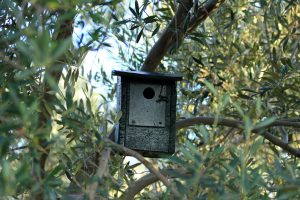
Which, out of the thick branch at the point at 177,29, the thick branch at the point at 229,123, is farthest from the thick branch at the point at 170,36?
the thick branch at the point at 229,123

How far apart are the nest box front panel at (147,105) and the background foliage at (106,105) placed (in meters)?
0.19

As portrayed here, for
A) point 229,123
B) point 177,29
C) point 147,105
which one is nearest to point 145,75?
point 147,105

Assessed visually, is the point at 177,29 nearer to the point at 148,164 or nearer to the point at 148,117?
the point at 148,117

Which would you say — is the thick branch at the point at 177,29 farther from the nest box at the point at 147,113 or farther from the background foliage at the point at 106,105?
the nest box at the point at 147,113

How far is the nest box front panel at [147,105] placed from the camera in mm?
3242

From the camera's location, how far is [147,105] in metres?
3.27


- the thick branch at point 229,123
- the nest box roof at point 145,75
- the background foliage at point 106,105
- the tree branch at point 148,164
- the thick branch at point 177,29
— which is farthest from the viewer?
the thick branch at point 229,123

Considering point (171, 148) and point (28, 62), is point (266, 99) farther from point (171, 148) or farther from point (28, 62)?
point (28, 62)

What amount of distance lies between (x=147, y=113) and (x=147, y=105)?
4cm

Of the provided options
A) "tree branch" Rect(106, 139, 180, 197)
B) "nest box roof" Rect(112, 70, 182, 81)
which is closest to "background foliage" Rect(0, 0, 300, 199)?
"tree branch" Rect(106, 139, 180, 197)

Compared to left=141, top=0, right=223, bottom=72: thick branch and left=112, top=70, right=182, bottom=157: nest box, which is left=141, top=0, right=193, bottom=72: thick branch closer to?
left=141, top=0, right=223, bottom=72: thick branch

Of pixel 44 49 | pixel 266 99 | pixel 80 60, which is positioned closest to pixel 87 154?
pixel 80 60

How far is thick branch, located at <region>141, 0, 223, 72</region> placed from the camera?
3.43 m

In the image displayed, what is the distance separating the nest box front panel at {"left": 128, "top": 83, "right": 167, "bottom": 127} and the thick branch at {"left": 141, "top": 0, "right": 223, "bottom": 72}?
0.24 metres
